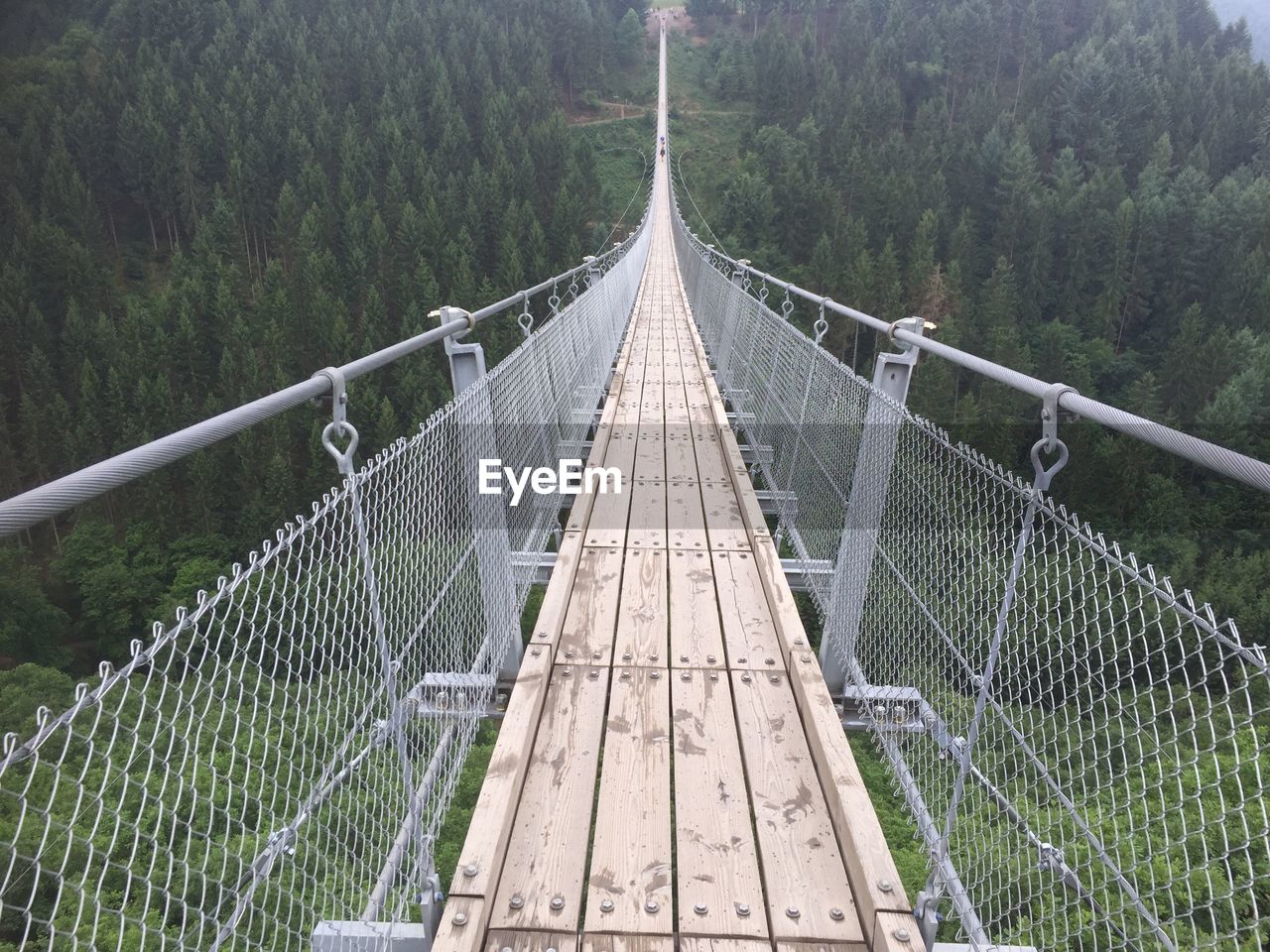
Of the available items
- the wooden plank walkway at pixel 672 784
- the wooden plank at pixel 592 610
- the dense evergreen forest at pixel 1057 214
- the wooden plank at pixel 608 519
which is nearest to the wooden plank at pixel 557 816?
the wooden plank walkway at pixel 672 784

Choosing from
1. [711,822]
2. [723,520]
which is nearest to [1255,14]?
[723,520]

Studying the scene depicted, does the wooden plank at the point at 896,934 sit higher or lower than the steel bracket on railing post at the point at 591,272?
lower

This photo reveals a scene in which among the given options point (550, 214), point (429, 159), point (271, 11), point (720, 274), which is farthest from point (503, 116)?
point (720, 274)

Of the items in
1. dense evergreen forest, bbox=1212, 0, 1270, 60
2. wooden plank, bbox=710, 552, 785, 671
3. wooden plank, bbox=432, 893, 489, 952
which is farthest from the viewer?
dense evergreen forest, bbox=1212, 0, 1270, 60

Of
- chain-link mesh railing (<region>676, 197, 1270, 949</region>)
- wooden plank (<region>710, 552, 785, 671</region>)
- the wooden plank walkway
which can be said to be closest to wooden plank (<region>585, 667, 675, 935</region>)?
the wooden plank walkway

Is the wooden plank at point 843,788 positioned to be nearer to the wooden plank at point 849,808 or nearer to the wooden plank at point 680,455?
the wooden plank at point 849,808

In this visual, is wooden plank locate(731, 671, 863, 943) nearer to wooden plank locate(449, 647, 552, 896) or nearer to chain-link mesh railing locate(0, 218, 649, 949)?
wooden plank locate(449, 647, 552, 896)
